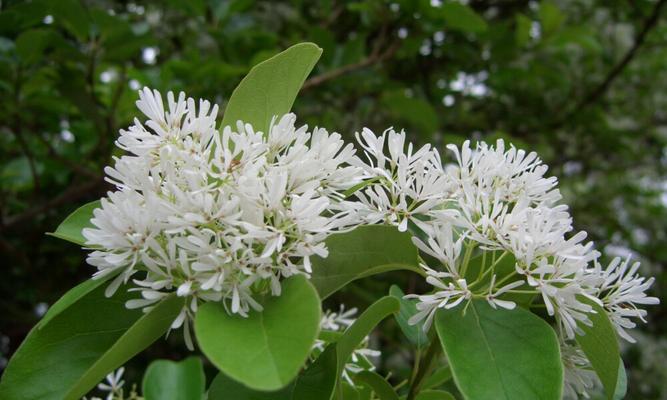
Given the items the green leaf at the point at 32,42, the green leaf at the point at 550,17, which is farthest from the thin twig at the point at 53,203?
the green leaf at the point at 550,17

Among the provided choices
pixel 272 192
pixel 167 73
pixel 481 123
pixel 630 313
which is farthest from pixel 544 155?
pixel 272 192

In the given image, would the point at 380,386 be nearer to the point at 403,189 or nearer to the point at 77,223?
the point at 403,189

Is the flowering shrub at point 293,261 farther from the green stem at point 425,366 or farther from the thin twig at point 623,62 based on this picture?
the thin twig at point 623,62

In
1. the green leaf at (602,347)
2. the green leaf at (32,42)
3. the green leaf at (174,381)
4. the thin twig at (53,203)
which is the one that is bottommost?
the thin twig at (53,203)

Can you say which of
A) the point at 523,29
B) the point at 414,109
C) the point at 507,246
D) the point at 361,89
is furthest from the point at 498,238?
the point at 361,89

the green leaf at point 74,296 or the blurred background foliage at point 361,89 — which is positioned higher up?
the green leaf at point 74,296

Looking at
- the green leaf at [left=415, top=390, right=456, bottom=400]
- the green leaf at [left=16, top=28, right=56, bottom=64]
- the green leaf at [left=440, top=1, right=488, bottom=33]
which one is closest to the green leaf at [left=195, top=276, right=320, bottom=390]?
the green leaf at [left=415, top=390, right=456, bottom=400]
